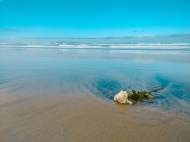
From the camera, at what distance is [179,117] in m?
2.68

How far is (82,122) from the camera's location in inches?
97.1

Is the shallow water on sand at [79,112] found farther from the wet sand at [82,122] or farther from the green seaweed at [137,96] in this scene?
the green seaweed at [137,96]

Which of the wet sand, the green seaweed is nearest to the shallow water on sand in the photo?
the wet sand

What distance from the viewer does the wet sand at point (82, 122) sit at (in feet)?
6.85

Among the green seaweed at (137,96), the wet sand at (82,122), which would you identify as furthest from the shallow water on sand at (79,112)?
the green seaweed at (137,96)

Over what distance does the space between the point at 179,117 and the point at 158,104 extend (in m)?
0.61

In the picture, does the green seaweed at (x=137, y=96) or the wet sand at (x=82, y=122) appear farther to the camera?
the green seaweed at (x=137, y=96)

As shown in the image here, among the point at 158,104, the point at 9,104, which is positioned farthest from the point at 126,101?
the point at 9,104

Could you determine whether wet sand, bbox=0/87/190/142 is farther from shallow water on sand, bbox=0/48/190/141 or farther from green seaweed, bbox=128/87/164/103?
green seaweed, bbox=128/87/164/103

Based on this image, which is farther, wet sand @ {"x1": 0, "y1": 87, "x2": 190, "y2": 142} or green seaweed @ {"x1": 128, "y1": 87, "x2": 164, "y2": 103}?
green seaweed @ {"x1": 128, "y1": 87, "x2": 164, "y2": 103}

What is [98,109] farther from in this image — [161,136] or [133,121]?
[161,136]

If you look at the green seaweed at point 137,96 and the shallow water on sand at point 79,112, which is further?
the green seaweed at point 137,96

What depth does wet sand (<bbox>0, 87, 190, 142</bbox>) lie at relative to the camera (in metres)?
2.09

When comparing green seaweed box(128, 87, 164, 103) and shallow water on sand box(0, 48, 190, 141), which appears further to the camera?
green seaweed box(128, 87, 164, 103)
